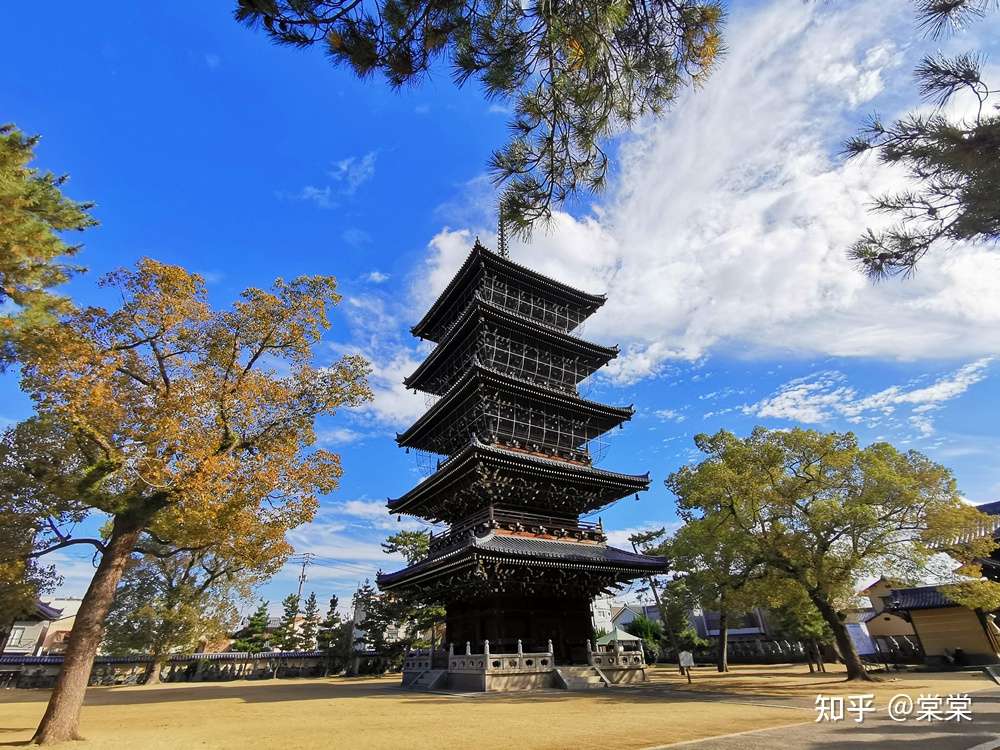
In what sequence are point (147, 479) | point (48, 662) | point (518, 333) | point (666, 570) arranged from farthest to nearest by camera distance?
point (48, 662) < point (518, 333) < point (666, 570) < point (147, 479)

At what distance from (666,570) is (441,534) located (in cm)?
928

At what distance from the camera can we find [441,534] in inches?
790

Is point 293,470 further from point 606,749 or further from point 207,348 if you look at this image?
point 606,749

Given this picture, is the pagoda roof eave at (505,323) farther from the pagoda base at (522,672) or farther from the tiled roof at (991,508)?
the tiled roof at (991,508)

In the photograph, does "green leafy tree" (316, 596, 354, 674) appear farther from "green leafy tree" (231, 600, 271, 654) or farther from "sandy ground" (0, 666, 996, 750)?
"sandy ground" (0, 666, 996, 750)

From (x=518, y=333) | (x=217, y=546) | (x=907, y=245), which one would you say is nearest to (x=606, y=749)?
(x=907, y=245)

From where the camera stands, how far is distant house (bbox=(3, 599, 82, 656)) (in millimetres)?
33812

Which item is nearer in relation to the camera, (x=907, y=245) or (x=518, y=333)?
(x=907, y=245)

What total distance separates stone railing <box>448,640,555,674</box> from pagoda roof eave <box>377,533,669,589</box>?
266 centimetres

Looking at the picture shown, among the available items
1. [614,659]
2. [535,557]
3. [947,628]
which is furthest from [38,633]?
[947,628]

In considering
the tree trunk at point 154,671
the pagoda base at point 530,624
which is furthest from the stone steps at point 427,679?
the tree trunk at point 154,671

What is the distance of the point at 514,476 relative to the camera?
18078 millimetres

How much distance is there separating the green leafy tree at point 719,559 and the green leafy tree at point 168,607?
72.8 feet

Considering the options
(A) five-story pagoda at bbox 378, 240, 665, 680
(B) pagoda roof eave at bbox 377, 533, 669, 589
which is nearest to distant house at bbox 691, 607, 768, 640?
(B) pagoda roof eave at bbox 377, 533, 669, 589
